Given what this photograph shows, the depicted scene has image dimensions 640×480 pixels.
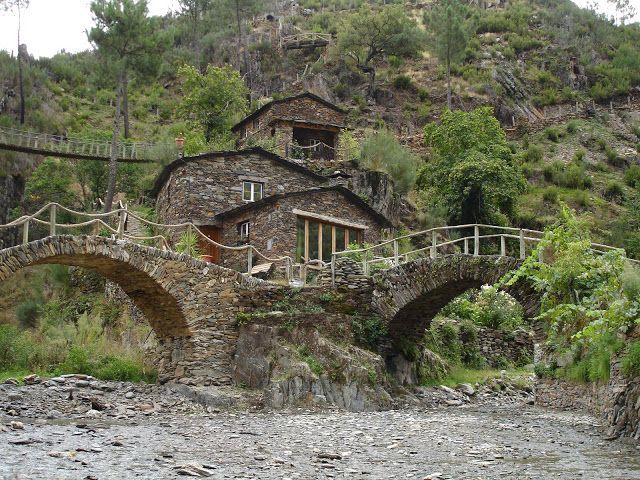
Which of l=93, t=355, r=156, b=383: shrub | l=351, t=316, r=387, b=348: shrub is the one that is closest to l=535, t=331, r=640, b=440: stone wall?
l=351, t=316, r=387, b=348: shrub

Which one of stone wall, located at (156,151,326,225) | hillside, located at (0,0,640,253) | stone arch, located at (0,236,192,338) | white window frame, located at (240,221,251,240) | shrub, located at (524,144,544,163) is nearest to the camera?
stone arch, located at (0,236,192,338)

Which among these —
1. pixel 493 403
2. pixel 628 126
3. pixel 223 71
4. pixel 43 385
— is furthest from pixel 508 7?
pixel 43 385

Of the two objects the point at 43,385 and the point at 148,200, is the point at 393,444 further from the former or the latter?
the point at 148,200

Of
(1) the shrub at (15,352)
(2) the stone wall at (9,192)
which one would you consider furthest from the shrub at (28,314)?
(2) the stone wall at (9,192)

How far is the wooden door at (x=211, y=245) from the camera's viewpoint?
29.8 m

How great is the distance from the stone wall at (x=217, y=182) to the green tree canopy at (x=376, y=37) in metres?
32.3

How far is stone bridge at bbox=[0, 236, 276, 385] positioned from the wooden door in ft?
26.1

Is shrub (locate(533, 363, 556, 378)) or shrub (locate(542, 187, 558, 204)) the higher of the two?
shrub (locate(542, 187, 558, 204))

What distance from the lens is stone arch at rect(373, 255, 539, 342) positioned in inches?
839

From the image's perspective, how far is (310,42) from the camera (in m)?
69.4

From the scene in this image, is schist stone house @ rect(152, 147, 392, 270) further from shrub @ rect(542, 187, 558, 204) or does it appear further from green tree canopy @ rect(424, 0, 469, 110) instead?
green tree canopy @ rect(424, 0, 469, 110)

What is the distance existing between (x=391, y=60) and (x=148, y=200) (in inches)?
1348

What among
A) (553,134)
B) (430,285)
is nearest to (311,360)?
(430,285)

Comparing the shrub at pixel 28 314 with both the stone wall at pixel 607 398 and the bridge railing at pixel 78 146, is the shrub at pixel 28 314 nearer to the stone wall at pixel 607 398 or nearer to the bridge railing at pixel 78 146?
the bridge railing at pixel 78 146
